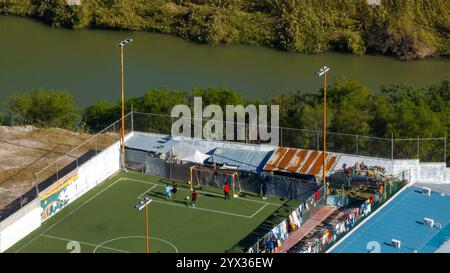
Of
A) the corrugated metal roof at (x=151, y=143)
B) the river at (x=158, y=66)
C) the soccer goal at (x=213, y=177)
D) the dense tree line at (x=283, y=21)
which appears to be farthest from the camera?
the dense tree line at (x=283, y=21)

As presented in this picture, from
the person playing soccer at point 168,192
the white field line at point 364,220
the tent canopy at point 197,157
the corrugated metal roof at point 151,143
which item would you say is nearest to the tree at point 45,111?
the corrugated metal roof at point 151,143

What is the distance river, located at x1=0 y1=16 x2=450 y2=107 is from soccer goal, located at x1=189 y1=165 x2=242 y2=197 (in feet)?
66.1

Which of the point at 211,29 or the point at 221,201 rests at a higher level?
the point at 211,29

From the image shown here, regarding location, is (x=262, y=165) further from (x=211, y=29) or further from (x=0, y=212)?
(x=211, y=29)

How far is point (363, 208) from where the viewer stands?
5484cm

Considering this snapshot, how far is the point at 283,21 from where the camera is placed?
316ft

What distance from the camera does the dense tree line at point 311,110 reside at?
62750 millimetres

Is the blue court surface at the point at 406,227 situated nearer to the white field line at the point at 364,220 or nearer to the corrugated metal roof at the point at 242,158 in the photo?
the white field line at the point at 364,220

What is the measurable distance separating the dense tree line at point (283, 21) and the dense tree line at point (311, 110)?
855 inches

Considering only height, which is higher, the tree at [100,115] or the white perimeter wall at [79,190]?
the tree at [100,115]

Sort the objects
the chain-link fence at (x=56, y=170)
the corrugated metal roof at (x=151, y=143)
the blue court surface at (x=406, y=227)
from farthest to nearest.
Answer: the corrugated metal roof at (x=151, y=143) < the chain-link fence at (x=56, y=170) < the blue court surface at (x=406, y=227)

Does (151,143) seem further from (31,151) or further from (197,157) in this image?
(31,151)

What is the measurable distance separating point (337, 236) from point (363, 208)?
111 inches
